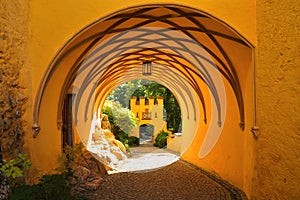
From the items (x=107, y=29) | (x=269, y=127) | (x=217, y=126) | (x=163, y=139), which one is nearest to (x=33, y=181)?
(x=107, y=29)

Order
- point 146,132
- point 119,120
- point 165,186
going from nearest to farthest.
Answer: point 165,186
point 119,120
point 146,132

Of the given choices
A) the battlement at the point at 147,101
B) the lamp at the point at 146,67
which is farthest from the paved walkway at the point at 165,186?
the battlement at the point at 147,101

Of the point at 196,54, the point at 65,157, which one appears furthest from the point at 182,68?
the point at 65,157

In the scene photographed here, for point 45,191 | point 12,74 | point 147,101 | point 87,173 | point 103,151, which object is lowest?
point 87,173

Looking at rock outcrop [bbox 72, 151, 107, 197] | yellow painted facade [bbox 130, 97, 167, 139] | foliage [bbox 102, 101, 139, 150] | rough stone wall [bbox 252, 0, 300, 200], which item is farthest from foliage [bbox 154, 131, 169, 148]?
rough stone wall [bbox 252, 0, 300, 200]

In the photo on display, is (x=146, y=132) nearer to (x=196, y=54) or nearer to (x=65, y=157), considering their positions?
(x=196, y=54)

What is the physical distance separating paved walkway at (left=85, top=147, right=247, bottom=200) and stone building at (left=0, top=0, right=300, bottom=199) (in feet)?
1.83

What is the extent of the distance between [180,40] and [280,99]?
3.77 metres

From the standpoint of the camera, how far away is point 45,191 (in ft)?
10.2

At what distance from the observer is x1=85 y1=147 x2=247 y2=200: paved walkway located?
632 cm

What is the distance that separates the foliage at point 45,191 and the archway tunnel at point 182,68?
3.92 feet

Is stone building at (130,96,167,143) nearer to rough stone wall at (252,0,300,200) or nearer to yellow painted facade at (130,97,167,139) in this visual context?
yellow painted facade at (130,97,167,139)

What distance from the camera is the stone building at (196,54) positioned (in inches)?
133

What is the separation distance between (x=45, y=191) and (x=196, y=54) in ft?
16.8
